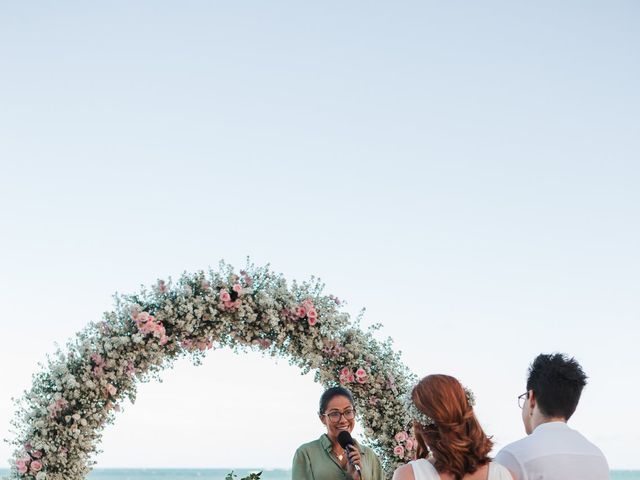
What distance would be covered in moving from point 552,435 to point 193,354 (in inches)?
173

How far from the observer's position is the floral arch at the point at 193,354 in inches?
275

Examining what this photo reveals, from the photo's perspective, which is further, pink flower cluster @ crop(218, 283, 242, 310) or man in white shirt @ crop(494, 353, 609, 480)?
pink flower cluster @ crop(218, 283, 242, 310)

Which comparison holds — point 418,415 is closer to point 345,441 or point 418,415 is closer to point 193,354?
point 345,441

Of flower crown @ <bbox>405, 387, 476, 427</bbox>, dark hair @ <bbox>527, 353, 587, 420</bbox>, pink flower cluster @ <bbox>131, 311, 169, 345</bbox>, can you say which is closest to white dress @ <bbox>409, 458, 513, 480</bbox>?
flower crown @ <bbox>405, 387, 476, 427</bbox>

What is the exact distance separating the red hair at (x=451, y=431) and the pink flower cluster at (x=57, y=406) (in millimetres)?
4491

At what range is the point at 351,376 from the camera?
7.35 m

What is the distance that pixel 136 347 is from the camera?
7.09m

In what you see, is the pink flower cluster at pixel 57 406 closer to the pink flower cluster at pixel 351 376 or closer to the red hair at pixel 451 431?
the pink flower cluster at pixel 351 376

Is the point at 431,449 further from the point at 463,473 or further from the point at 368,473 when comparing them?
the point at 368,473

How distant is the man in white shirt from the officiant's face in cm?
190

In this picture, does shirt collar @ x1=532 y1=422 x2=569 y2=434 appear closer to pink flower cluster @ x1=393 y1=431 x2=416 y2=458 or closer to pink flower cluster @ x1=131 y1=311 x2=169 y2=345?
pink flower cluster @ x1=393 y1=431 x2=416 y2=458

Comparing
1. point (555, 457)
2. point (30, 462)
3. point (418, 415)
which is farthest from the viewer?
point (30, 462)

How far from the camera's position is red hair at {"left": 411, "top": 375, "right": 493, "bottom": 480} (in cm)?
337

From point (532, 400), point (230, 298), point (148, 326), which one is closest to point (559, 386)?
point (532, 400)
